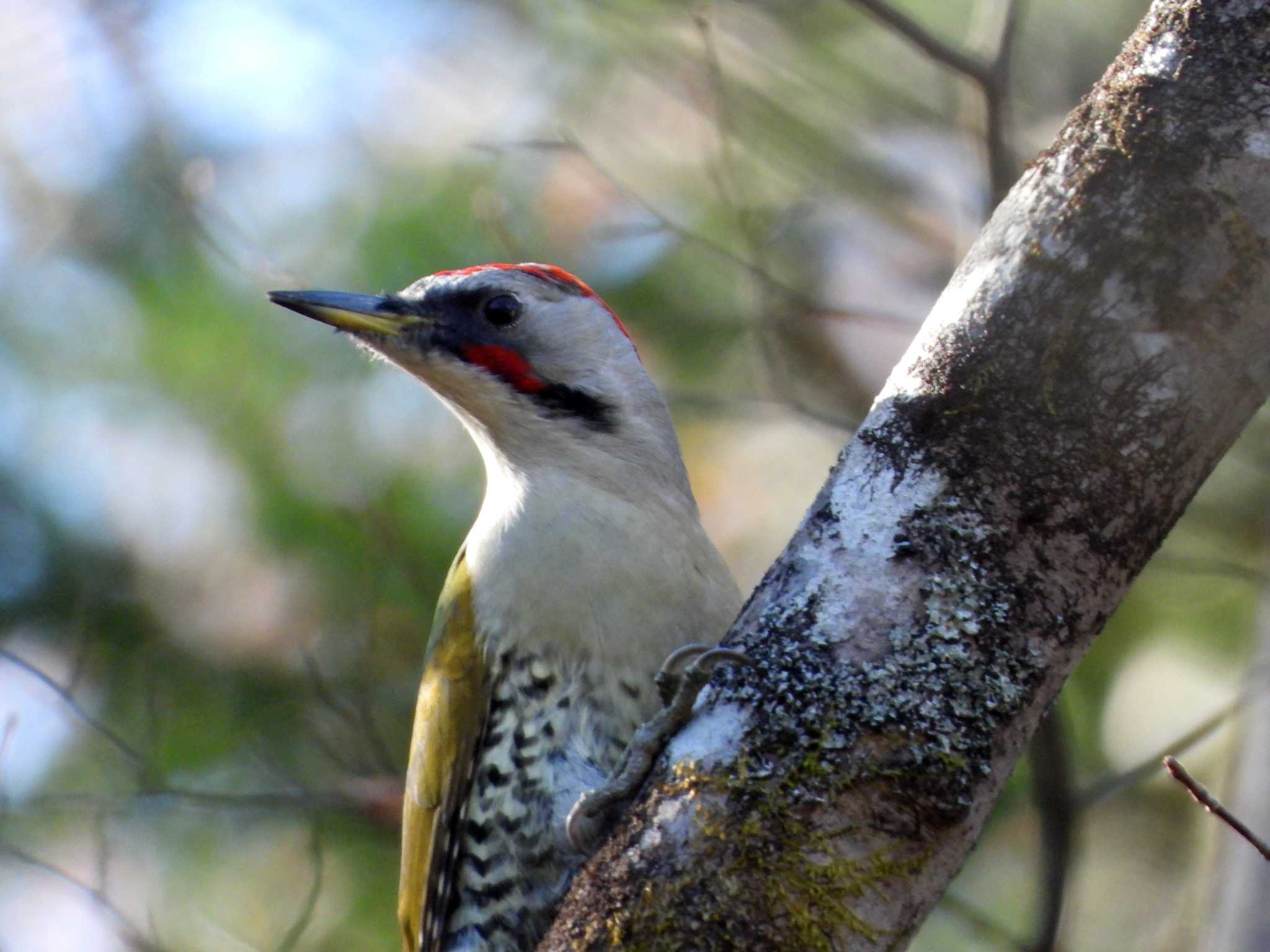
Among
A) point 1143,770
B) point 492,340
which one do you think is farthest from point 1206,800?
point 492,340

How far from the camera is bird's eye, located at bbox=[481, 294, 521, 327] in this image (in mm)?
2953

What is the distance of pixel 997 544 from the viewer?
1.56 metres

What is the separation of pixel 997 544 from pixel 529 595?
3.89 ft

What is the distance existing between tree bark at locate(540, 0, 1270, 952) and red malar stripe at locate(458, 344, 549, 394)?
53.1 inches

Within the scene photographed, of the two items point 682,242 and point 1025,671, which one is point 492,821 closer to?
point 1025,671

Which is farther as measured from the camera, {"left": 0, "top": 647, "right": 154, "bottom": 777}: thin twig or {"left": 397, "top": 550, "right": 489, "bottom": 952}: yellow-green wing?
{"left": 0, "top": 647, "right": 154, "bottom": 777}: thin twig

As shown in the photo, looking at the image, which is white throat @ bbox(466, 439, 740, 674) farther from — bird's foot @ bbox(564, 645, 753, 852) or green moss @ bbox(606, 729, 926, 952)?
green moss @ bbox(606, 729, 926, 952)

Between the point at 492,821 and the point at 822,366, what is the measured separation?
2.09 m

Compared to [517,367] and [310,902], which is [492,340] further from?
[310,902]

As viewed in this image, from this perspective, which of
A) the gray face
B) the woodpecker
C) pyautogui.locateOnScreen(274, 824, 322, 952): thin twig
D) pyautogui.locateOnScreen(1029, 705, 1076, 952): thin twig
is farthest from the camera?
pyautogui.locateOnScreen(274, 824, 322, 952): thin twig

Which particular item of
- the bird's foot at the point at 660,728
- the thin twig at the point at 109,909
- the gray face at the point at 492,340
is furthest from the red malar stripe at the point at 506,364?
the thin twig at the point at 109,909

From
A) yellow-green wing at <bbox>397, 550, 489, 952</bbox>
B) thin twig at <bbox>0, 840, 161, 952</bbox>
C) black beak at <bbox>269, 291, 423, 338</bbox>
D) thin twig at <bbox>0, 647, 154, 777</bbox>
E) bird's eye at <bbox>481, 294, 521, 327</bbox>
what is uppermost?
bird's eye at <bbox>481, 294, 521, 327</bbox>

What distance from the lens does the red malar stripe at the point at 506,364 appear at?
2877 millimetres

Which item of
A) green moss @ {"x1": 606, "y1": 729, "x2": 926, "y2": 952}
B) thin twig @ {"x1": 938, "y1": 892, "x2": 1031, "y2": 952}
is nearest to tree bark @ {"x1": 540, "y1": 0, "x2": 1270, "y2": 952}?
green moss @ {"x1": 606, "y1": 729, "x2": 926, "y2": 952}
